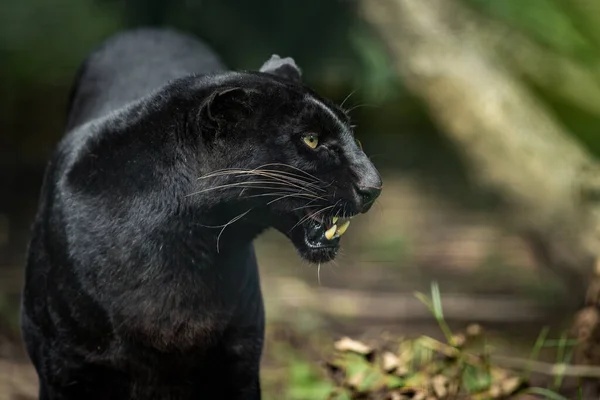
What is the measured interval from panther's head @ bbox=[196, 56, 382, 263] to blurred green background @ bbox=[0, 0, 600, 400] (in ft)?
5.84

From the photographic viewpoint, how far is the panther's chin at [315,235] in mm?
2904

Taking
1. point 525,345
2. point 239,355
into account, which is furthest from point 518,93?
point 239,355

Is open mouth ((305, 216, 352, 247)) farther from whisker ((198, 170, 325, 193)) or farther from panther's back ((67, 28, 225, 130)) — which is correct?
panther's back ((67, 28, 225, 130))

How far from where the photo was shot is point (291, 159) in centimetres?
285

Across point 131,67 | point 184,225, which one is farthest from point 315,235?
point 131,67

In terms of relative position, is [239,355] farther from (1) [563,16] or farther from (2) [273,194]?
(1) [563,16]

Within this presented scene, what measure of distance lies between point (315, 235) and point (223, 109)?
0.44 metres

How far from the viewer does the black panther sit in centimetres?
287

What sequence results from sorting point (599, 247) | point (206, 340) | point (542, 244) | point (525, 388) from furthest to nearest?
1. point (542, 244)
2. point (599, 247)
3. point (525, 388)
4. point (206, 340)

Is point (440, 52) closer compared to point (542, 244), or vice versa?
point (542, 244)

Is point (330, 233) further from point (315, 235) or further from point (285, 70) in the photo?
point (285, 70)

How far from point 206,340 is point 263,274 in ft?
10.0

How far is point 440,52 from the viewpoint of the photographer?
5.98 meters

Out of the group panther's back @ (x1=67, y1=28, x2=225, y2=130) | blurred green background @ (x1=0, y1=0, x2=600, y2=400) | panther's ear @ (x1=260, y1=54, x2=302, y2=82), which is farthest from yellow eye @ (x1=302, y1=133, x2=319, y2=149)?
blurred green background @ (x1=0, y1=0, x2=600, y2=400)
